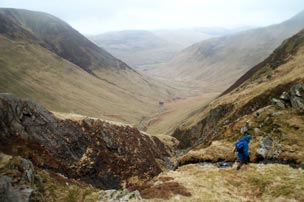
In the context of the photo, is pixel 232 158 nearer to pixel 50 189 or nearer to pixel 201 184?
pixel 201 184

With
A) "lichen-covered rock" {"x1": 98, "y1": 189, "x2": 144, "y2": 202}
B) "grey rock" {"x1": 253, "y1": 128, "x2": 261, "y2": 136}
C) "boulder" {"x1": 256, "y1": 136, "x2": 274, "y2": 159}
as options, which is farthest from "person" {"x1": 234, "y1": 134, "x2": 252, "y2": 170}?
"lichen-covered rock" {"x1": 98, "y1": 189, "x2": 144, "y2": 202}

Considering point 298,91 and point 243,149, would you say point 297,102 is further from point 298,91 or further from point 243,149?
point 243,149

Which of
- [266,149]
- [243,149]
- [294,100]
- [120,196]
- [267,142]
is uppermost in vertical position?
[294,100]

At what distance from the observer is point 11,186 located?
26062mm

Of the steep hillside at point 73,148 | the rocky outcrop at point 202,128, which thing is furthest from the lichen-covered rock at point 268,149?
the rocky outcrop at point 202,128

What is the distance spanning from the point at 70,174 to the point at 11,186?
76.8 feet

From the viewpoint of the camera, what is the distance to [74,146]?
182ft

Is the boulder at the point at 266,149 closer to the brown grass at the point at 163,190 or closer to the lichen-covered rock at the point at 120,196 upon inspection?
the brown grass at the point at 163,190

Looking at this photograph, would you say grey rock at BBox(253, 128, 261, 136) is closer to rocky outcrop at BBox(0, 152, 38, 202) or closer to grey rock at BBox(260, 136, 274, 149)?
grey rock at BBox(260, 136, 274, 149)

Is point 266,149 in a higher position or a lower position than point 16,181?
higher

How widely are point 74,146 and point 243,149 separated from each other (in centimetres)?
3217

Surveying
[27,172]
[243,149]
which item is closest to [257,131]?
[243,149]

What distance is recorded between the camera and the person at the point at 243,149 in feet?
107

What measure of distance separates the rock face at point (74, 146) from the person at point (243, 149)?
25.5m
